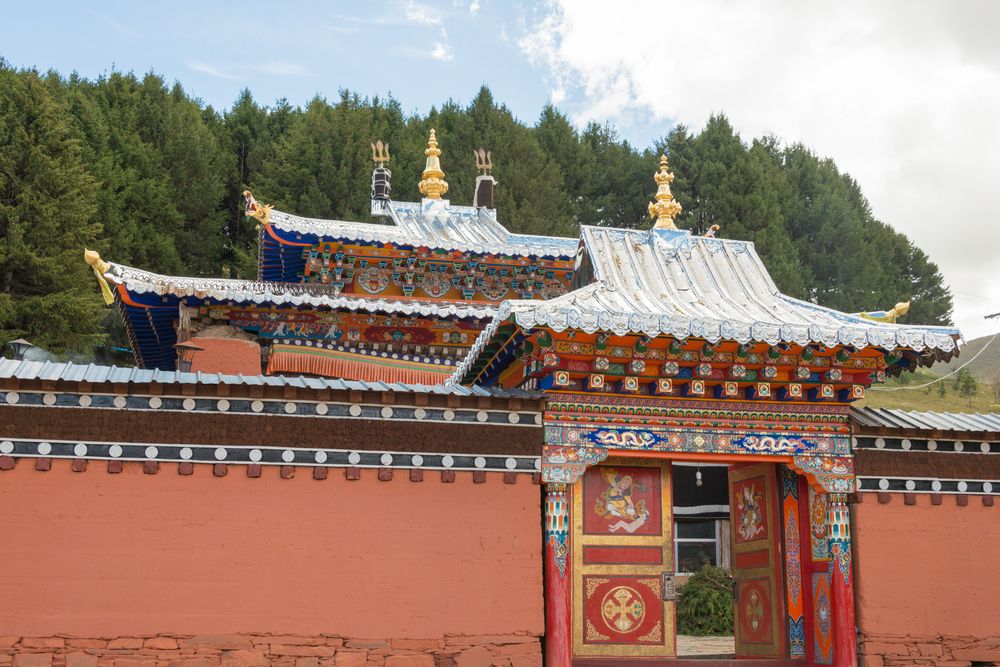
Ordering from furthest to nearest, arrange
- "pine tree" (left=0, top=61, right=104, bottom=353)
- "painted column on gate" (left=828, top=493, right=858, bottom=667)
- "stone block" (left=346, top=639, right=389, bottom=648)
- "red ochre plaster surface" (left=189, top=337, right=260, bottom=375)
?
"pine tree" (left=0, top=61, right=104, bottom=353), "red ochre plaster surface" (left=189, top=337, right=260, bottom=375), "painted column on gate" (left=828, top=493, right=858, bottom=667), "stone block" (left=346, top=639, right=389, bottom=648)

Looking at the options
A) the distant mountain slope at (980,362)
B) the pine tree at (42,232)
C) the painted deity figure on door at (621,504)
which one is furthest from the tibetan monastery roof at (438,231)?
the distant mountain slope at (980,362)

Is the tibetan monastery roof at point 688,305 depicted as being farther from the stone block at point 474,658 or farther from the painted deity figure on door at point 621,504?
the stone block at point 474,658

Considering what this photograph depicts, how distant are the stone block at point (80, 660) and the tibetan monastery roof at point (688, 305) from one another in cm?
383

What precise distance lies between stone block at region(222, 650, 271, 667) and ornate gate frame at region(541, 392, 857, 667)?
7.25ft

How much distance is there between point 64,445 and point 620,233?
571cm

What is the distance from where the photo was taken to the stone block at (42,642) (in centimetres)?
701

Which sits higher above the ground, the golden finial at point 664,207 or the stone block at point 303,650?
the golden finial at point 664,207

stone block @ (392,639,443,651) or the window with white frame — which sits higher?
the window with white frame


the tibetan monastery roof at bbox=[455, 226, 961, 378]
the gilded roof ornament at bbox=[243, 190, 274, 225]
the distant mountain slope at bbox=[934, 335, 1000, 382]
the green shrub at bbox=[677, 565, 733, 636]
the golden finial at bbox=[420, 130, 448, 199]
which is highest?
the distant mountain slope at bbox=[934, 335, 1000, 382]

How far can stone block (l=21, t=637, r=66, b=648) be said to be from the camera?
7.01 metres

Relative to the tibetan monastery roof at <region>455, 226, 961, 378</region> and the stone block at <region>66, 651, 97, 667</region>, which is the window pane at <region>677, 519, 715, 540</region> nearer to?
the tibetan monastery roof at <region>455, 226, 961, 378</region>

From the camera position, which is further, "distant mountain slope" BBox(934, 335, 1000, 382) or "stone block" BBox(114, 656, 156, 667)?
"distant mountain slope" BBox(934, 335, 1000, 382)

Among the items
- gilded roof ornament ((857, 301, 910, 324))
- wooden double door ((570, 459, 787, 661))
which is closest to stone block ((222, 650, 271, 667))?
wooden double door ((570, 459, 787, 661))

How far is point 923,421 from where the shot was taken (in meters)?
9.59
